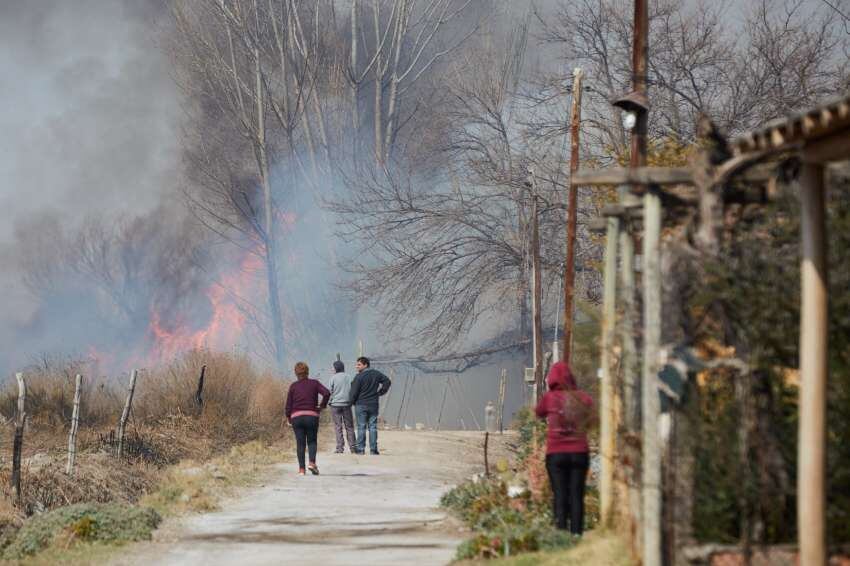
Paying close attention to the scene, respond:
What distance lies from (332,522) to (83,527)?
283cm

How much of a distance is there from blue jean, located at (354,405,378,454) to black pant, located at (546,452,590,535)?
460 inches

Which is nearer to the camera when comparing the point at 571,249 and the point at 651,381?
the point at 651,381

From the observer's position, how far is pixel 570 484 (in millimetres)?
13289

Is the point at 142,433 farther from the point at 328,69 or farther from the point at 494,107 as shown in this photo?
the point at 328,69

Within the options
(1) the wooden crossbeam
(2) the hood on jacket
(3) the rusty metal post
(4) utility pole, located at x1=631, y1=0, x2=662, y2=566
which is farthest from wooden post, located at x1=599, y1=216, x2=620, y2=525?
(3) the rusty metal post

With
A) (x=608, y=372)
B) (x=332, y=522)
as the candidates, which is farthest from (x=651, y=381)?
(x=332, y=522)

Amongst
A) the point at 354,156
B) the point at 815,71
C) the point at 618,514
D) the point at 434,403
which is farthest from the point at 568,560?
the point at 354,156

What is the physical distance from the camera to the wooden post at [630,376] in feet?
37.4

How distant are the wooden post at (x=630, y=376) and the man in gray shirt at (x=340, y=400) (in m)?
13.0

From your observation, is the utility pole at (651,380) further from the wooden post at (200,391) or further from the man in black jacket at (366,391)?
the wooden post at (200,391)

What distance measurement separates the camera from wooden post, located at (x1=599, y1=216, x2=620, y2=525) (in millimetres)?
12781

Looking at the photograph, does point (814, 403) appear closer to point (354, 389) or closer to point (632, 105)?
point (632, 105)

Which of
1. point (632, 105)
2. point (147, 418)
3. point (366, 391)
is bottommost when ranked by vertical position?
point (147, 418)

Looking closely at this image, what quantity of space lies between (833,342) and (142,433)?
18.4 m
